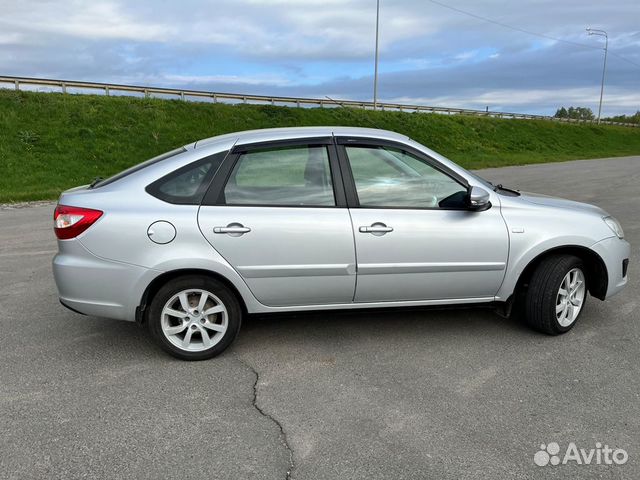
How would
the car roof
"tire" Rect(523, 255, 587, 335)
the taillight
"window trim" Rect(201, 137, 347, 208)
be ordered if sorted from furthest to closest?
1. "tire" Rect(523, 255, 587, 335)
2. the car roof
3. "window trim" Rect(201, 137, 347, 208)
4. the taillight

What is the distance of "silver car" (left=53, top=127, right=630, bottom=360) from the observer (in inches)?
140

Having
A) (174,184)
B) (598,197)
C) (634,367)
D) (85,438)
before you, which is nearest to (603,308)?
(634,367)

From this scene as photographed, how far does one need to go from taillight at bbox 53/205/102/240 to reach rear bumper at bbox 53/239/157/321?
0.20 ft

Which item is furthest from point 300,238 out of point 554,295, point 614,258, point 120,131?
point 120,131

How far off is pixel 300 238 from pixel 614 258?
2.59 meters

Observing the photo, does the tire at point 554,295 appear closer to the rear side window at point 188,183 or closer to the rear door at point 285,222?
the rear door at point 285,222

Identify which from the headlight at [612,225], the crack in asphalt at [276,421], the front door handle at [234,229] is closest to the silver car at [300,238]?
the front door handle at [234,229]

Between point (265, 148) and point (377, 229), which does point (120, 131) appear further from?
point (377, 229)

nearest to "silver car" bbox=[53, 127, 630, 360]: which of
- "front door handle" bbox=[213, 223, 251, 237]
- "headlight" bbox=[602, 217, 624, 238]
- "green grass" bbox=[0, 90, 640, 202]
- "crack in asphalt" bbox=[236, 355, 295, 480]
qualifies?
"front door handle" bbox=[213, 223, 251, 237]

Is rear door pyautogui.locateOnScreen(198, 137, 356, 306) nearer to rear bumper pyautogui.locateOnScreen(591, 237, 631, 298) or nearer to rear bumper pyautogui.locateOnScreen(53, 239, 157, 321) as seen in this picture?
rear bumper pyautogui.locateOnScreen(53, 239, 157, 321)

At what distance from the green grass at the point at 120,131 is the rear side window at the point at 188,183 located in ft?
34.0

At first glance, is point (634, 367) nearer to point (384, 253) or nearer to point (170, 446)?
point (384, 253)

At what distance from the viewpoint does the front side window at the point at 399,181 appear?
383cm

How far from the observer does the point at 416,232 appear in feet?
12.4
